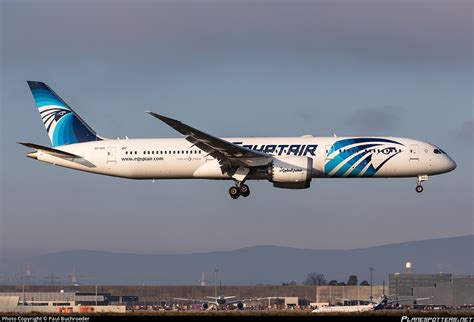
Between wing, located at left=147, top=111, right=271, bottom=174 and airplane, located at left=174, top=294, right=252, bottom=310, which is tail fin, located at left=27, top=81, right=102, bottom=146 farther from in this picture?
airplane, located at left=174, top=294, right=252, bottom=310

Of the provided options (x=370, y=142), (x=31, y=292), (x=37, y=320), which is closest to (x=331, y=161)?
(x=370, y=142)

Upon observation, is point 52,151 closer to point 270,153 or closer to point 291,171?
point 270,153

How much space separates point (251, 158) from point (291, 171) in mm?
2845

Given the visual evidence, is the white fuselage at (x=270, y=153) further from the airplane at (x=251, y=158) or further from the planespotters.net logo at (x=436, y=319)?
the planespotters.net logo at (x=436, y=319)

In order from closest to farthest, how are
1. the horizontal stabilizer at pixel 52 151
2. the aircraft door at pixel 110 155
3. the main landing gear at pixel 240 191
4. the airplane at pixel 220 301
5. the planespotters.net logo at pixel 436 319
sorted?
the planespotters.net logo at pixel 436 319
the main landing gear at pixel 240 191
the horizontal stabilizer at pixel 52 151
the aircraft door at pixel 110 155
the airplane at pixel 220 301

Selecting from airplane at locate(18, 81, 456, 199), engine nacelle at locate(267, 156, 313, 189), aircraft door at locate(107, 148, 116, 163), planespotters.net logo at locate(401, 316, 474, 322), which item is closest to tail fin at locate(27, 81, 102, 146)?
airplane at locate(18, 81, 456, 199)

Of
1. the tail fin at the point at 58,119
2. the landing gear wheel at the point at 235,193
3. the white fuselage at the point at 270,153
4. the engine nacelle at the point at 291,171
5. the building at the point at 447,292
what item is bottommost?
the building at the point at 447,292

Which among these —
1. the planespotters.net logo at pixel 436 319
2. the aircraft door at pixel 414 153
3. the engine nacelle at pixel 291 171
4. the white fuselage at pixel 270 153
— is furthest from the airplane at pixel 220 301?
the planespotters.net logo at pixel 436 319

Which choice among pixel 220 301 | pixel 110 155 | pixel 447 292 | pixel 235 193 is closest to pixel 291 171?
pixel 235 193

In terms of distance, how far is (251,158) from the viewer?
63094mm

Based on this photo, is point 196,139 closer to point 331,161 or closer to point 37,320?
point 331,161

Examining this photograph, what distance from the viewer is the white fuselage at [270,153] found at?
207 feet

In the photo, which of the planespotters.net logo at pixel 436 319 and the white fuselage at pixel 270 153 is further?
the white fuselage at pixel 270 153

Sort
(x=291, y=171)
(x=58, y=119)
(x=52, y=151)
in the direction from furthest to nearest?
(x=58, y=119)
(x=52, y=151)
(x=291, y=171)
